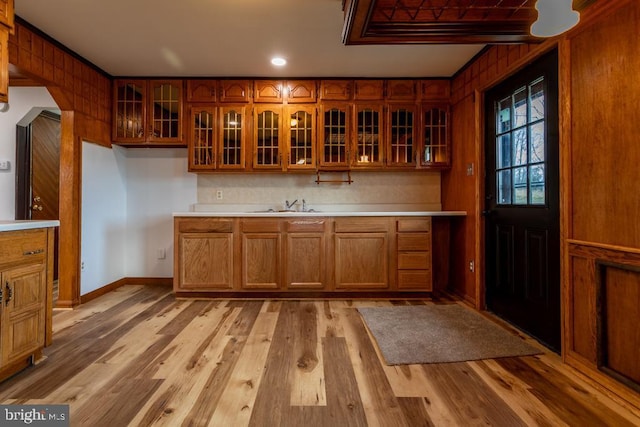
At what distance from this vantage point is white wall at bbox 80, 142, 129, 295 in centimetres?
332

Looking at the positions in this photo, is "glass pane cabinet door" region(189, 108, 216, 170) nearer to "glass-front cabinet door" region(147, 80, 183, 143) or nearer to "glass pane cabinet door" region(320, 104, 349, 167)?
"glass-front cabinet door" region(147, 80, 183, 143)

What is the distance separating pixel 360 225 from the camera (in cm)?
339

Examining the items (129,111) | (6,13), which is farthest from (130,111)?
(6,13)

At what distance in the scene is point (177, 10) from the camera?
7.93 ft

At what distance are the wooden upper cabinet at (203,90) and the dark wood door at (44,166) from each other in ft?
6.35

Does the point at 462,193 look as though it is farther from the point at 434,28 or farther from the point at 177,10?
the point at 177,10

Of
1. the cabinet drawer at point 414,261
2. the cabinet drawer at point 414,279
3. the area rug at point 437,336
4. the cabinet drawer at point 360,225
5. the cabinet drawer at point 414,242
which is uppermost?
the cabinet drawer at point 360,225

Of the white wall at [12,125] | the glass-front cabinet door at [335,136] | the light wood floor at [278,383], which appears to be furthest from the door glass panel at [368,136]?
the white wall at [12,125]

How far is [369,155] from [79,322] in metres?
3.15

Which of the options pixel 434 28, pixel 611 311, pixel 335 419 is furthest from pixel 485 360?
pixel 434 28

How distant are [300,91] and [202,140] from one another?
1.23 meters

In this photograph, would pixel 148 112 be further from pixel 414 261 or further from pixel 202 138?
pixel 414 261

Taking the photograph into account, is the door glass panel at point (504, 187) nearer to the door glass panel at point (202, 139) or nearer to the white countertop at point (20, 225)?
the door glass panel at point (202, 139)

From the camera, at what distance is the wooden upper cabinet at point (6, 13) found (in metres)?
1.94
